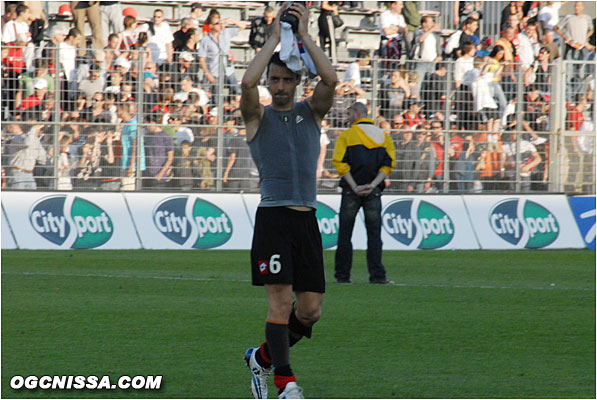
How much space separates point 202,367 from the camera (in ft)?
25.0

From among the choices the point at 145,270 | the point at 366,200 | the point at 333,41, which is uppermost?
the point at 333,41

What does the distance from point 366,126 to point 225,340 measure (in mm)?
5224

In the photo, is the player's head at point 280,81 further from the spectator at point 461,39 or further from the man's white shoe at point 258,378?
the spectator at point 461,39

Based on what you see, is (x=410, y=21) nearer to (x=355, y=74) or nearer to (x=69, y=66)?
(x=355, y=74)

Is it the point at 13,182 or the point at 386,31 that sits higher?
the point at 386,31

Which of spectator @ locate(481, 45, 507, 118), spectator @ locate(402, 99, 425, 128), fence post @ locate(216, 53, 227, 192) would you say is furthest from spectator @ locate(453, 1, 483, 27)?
fence post @ locate(216, 53, 227, 192)

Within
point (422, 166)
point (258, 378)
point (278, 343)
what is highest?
point (422, 166)

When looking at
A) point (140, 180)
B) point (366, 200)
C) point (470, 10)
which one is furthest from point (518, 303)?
point (470, 10)

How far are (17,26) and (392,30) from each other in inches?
324

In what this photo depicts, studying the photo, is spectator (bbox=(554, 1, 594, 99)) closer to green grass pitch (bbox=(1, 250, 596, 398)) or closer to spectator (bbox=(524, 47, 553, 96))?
spectator (bbox=(524, 47, 553, 96))

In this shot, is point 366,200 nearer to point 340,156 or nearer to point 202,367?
point 340,156

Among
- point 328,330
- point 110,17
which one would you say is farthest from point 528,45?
point 328,330

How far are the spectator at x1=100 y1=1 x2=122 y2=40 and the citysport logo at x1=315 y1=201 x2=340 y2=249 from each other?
6.19 m

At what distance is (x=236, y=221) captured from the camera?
1867cm
